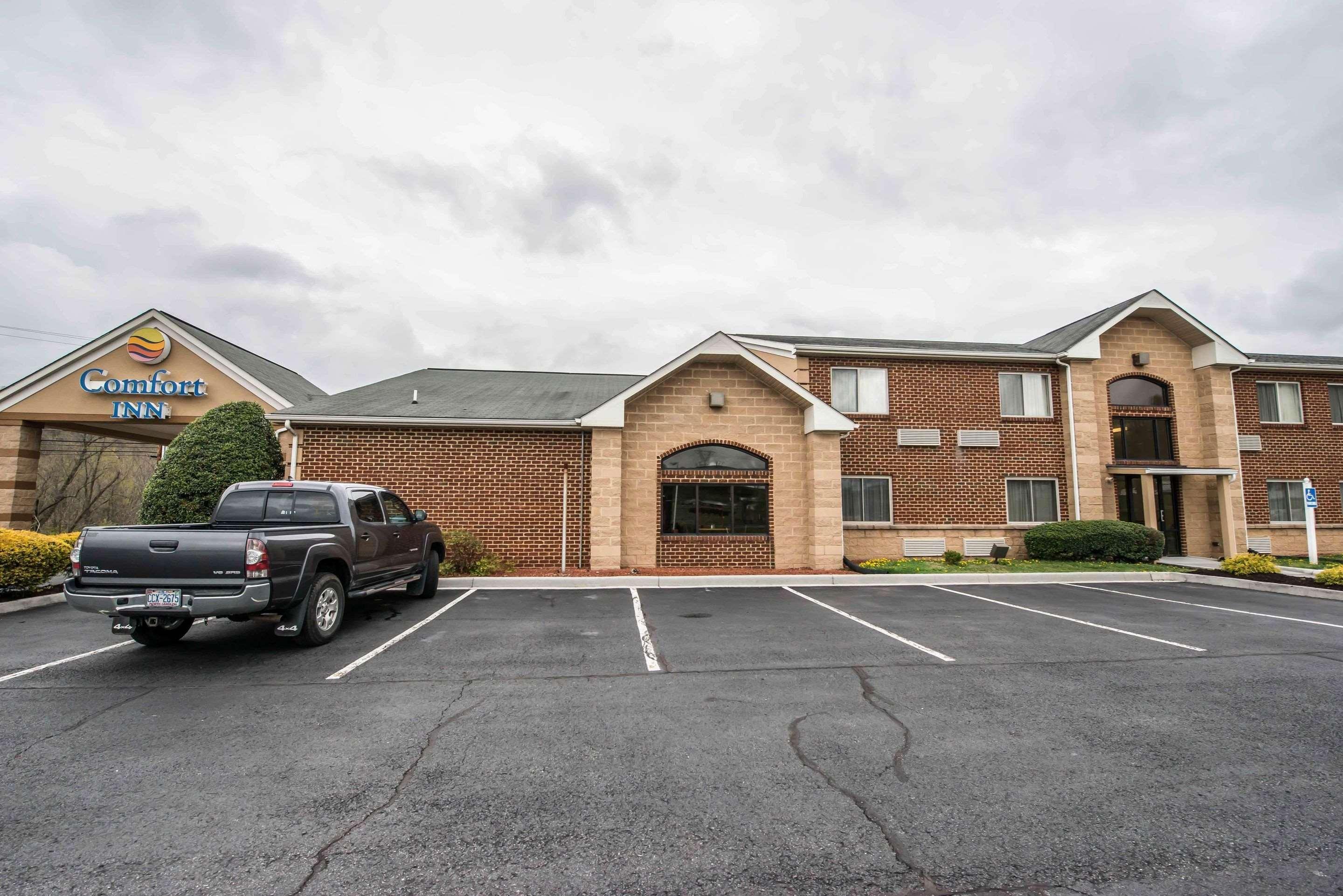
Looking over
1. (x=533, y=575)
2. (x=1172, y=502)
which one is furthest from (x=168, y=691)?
(x=1172, y=502)

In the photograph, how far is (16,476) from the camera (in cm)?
1595

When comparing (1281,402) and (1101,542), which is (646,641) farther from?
(1281,402)

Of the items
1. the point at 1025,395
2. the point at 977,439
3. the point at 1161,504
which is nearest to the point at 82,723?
the point at 977,439

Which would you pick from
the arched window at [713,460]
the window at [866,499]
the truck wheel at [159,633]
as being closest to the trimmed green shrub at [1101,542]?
the window at [866,499]

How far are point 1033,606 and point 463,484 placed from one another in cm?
1164

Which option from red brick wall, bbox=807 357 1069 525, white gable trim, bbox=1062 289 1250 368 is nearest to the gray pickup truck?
red brick wall, bbox=807 357 1069 525

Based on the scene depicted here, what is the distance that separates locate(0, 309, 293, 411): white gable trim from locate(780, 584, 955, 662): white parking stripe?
14.3 m

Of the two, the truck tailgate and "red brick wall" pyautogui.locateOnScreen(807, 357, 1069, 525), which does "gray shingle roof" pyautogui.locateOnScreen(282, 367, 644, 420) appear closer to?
"red brick wall" pyautogui.locateOnScreen(807, 357, 1069, 525)

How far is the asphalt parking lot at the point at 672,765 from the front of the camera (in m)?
2.70

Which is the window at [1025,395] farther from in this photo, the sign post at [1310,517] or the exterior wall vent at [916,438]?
the sign post at [1310,517]

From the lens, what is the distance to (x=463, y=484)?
13680 millimetres

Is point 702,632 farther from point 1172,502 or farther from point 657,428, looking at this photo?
point 1172,502

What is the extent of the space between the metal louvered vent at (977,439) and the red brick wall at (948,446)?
10 centimetres

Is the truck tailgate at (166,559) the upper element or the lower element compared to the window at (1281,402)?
lower
